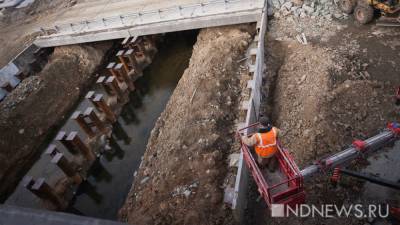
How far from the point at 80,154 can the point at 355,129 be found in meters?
10.3

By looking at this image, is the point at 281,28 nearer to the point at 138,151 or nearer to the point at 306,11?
the point at 306,11

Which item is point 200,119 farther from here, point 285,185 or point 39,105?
point 39,105

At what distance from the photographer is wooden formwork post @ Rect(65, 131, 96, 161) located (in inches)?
487

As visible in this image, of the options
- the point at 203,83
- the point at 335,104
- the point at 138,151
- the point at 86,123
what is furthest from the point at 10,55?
the point at 335,104

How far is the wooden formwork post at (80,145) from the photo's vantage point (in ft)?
40.5

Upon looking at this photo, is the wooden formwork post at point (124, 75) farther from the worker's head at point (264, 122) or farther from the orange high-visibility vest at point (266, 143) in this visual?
the worker's head at point (264, 122)

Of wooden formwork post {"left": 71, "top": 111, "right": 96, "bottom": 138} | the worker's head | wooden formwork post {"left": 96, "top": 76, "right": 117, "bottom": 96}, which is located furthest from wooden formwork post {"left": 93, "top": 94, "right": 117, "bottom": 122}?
the worker's head

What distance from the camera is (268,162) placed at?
7.86m

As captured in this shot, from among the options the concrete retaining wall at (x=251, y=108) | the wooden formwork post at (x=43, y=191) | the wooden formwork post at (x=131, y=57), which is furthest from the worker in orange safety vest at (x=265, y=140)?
the wooden formwork post at (x=131, y=57)

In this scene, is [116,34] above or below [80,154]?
above

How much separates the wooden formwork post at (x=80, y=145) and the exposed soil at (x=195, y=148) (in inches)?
101

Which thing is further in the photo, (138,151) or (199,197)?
(138,151)

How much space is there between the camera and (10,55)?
20.0 m

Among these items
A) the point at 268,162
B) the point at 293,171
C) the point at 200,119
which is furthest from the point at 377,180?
the point at 200,119
